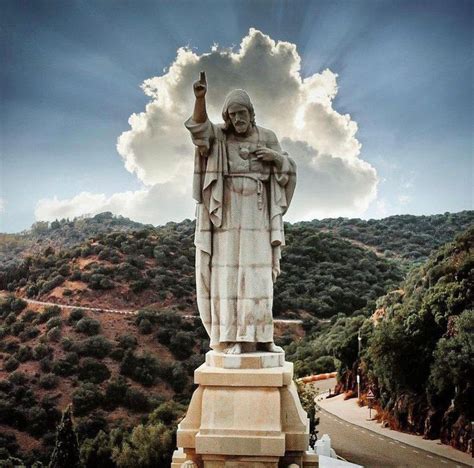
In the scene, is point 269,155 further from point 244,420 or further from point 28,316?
point 28,316

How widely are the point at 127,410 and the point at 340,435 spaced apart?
11.6m

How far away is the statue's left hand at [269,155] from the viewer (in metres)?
6.06

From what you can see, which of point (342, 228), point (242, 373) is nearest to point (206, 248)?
point (242, 373)

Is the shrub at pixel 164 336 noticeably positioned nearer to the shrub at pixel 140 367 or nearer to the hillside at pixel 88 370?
the hillside at pixel 88 370

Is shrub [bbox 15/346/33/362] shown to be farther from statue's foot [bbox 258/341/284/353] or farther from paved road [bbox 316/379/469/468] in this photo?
statue's foot [bbox 258/341/284/353]

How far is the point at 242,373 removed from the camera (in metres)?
5.57

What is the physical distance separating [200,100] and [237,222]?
4.15ft

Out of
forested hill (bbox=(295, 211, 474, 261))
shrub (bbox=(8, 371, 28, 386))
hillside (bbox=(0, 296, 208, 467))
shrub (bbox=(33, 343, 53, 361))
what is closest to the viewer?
hillside (bbox=(0, 296, 208, 467))

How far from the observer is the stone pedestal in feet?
17.5

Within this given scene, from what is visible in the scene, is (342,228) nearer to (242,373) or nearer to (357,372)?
(357,372)

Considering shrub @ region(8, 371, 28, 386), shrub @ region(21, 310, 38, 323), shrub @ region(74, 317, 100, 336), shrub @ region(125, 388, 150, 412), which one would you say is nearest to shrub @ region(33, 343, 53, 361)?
shrub @ region(8, 371, 28, 386)

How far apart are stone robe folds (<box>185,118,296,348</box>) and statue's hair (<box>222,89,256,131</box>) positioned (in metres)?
0.15

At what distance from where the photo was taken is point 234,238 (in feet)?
19.7

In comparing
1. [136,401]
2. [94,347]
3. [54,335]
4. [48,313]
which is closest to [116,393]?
[136,401]
